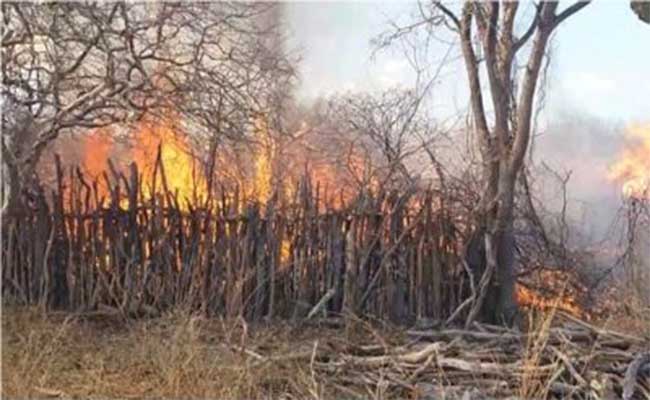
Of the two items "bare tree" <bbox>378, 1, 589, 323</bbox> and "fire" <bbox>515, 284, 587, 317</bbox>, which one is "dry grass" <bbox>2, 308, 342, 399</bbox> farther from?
"fire" <bbox>515, 284, 587, 317</bbox>

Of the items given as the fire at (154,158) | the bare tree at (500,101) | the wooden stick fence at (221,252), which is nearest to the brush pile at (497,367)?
the wooden stick fence at (221,252)

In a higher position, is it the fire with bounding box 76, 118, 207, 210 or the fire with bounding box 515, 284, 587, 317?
the fire with bounding box 76, 118, 207, 210

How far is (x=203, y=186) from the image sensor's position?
809cm

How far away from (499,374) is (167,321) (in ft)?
8.01

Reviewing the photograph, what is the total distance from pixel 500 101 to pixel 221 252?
3.13 metres

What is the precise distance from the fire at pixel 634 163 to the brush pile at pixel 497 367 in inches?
178

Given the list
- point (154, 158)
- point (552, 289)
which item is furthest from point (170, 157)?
point (552, 289)

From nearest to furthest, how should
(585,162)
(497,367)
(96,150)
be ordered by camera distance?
(497,367), (96,150), (585,162)

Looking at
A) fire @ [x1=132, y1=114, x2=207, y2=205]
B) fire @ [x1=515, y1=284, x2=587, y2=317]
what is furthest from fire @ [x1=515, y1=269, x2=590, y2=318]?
fire @ [x1=132, y1=114, x2=207, y2=205]

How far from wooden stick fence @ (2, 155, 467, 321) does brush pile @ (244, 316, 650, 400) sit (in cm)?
146

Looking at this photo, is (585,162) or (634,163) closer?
(634,163)

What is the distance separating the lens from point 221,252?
6.75 m

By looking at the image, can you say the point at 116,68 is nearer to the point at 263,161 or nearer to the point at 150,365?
the point at 263,161

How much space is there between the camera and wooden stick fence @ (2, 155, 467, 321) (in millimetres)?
6734
